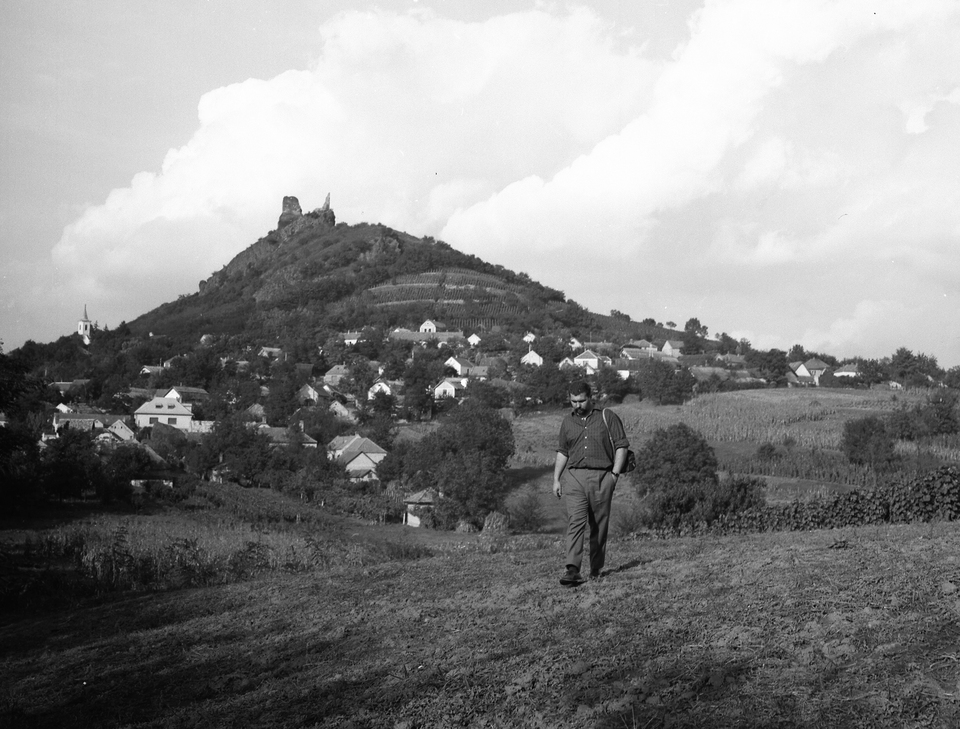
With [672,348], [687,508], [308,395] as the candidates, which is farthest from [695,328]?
[687,508]

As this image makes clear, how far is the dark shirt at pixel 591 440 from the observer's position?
8.55m

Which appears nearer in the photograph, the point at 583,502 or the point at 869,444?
the point at 583,502

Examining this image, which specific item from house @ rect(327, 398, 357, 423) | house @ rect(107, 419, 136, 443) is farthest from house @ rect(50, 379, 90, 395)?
house @ rect(327, 398, 357, 423)

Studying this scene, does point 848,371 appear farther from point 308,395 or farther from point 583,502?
point 583,502

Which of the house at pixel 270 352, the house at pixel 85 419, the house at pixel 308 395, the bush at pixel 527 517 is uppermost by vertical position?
the house at pixel 270 352

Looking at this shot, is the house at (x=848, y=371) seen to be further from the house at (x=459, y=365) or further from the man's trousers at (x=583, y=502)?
the man's trousers at (x=583, y=502)

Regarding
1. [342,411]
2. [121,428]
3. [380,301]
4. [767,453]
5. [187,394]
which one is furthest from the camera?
[380,301]

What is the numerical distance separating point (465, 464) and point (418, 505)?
11.2ft

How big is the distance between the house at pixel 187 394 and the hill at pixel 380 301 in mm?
32804

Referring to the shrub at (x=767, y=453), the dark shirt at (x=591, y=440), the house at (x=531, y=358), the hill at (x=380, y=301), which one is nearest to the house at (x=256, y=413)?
the house at (x=531, y=358)

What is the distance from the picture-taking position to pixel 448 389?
9769 centimetres

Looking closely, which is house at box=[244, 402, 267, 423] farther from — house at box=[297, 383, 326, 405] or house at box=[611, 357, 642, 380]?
house at box=[611, 357, 642, 380]

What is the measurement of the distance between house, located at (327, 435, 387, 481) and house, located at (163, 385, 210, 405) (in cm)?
3259

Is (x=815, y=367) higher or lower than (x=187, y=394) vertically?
lower
